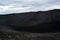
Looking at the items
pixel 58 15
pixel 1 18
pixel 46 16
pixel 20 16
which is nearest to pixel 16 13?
Answer: pixel 20 16

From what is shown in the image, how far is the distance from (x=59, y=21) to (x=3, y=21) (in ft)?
6.17

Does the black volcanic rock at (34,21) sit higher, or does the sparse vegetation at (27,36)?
the black volcanic rock at (34,21)

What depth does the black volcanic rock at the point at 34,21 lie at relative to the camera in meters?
5.67

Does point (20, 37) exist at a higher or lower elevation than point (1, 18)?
lower

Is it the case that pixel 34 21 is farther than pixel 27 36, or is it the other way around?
pixel 34 21

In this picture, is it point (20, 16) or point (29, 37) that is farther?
point (20, 16)

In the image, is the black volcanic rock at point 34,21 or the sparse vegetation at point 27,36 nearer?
the sparse vegetation at point 27,36

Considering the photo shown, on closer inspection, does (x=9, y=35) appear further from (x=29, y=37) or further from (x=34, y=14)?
(x=34, y=14)

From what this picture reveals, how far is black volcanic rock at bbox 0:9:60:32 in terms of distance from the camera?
5.67m

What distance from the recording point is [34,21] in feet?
20.0

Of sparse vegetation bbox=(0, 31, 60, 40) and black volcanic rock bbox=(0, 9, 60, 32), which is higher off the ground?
black volcanic rock bbox=(0, 9, 60, 32)

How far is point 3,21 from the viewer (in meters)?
5.91

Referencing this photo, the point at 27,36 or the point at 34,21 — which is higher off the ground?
the point at 34,21

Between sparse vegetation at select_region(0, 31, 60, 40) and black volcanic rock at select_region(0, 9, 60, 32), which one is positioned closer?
sparse vegetation at select_region(0, 31, 60, 40)
